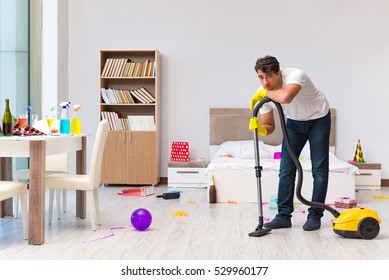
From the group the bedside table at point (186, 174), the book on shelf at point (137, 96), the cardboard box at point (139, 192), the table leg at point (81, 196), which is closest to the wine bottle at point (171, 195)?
the cardboard box at point (139, 192)

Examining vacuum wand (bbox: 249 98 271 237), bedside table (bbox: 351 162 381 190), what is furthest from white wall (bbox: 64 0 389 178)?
vacuum wand (bbox: 249 98 271 237)

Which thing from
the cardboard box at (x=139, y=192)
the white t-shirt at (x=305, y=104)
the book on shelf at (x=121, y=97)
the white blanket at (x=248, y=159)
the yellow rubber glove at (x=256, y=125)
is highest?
the book on shelf at (x=121, y=97)

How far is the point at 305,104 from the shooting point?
395 centimetres

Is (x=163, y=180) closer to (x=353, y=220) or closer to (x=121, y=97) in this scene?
(x=121, y=97)

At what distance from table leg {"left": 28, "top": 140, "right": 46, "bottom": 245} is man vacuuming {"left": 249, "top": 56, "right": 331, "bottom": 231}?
136cm

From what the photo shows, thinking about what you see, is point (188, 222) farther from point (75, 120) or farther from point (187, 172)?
point (187, 172)

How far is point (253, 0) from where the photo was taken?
7.18m

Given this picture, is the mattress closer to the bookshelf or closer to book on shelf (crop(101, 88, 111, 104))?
the bookshelf

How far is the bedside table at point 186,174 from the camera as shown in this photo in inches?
265

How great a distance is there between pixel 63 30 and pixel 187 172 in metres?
2.34

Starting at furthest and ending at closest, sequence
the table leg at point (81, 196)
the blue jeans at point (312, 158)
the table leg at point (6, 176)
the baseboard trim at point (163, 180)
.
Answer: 1. the baseboard trim at point (163, 180)
2. the table leg at point (81, 196)
3. the table leg at point (6, 176)
4. the blue jeans at point (312, 158)

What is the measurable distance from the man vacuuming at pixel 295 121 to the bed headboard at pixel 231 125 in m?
2.92

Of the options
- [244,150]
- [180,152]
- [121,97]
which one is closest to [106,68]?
[121,97]

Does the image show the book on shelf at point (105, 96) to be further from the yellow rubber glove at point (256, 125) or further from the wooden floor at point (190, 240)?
the yellow rubber glove at point (256, 125)
